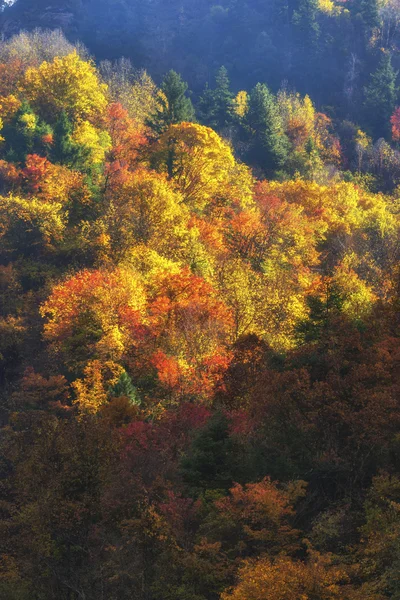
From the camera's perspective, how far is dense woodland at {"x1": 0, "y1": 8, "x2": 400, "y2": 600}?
23328mm

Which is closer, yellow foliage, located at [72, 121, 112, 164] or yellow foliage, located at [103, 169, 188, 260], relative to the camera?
yellow foliage, located at [103, 169, 188, 260]

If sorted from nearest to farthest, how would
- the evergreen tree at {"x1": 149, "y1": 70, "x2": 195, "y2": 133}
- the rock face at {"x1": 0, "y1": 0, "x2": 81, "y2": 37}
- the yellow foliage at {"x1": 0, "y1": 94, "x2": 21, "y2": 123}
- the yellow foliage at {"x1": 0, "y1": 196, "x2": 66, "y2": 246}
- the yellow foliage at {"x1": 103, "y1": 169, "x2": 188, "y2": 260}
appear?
the yellow foliage at {"x1": 103, "y1": 169, "x2": 188, "y2": 260}
the yellow foliage at {"x1": 0, "y1": 196, "x2": 66, "y2": 246}
the yellow foliage at {"x1": 0, "y1": 94, "x2": 21, "y2": 123}
the evergreen tree at {"x1": 149, "y1": 70, "x2": 195, "y2": 133}
the rock face at {"x1": 0, "y1": 0, "x2": 81, "y2": 37}

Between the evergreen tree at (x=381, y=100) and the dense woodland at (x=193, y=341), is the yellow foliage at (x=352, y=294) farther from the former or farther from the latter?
the evergreen tree at (x=381, y=100)

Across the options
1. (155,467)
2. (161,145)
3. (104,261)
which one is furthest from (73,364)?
(161,145)

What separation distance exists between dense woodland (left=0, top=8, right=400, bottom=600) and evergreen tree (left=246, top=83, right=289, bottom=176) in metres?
0.37

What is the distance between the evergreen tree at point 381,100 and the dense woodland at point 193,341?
0.40 metres

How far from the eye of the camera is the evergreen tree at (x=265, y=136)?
82.2 metres

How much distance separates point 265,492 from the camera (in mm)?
22500

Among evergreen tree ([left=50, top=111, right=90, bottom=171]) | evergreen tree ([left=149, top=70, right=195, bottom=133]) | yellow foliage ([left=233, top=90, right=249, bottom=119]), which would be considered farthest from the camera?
yellow foliage ([left=233, top=90, right=249, bottom=119])

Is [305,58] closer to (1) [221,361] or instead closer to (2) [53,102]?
(2) [53,102]

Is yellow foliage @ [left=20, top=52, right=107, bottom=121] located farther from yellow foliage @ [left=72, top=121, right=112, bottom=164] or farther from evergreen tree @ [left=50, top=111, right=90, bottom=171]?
evergreen tree @ [left=50, top=111, right=90, bottom=171]

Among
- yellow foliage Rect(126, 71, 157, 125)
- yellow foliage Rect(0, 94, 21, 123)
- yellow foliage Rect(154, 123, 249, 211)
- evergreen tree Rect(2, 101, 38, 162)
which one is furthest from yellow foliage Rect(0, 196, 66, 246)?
yellow foliage Rect(126, 71, 157, 125)

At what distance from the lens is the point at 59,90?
76125mm

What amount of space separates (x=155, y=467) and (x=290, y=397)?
651 centimetres
